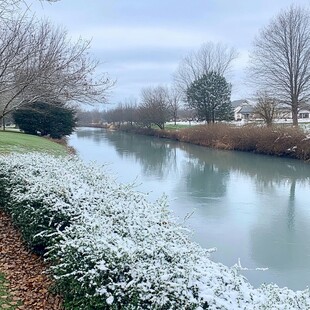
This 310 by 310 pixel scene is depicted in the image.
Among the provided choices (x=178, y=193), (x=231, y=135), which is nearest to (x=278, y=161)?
(x=231, y=135)

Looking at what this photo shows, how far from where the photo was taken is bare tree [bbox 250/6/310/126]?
28.5 metres

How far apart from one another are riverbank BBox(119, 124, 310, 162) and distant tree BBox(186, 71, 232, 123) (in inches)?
253

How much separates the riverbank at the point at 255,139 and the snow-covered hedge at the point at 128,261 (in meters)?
17.8

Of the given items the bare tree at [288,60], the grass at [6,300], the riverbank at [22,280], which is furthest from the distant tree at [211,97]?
the grass at [6,300]

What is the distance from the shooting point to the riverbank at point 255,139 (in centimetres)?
2078

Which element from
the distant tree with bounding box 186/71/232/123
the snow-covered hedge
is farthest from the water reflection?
the distant tree with bounding box 186/71/232/123

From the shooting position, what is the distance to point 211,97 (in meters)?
39.9

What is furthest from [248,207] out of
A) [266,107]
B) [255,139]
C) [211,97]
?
[211,97]

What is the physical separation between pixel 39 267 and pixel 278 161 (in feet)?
58.8

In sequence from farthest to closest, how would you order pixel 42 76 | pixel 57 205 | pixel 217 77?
pixel 217 77 → pixel 42 76 → pixel 57 205

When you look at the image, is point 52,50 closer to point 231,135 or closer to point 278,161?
point 278,161

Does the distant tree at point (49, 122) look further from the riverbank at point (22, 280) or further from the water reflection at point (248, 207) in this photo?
the riverbank at point (22, 280)

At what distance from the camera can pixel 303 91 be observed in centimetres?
2847

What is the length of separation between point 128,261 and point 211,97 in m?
38.5
